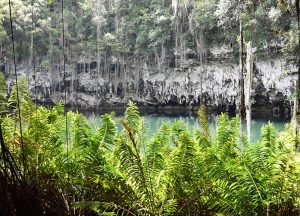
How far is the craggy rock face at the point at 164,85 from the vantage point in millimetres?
24453

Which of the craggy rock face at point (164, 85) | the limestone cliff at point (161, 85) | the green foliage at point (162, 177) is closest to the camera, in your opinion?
the green foliage at point (162, 177)

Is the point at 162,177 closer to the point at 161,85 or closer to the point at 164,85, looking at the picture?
the point at 164,85

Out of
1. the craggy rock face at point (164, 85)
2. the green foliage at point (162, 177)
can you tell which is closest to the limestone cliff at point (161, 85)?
the craggy rock face at point (164, 85)

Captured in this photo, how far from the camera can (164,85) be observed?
92.0ft

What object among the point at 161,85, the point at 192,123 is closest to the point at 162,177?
the point at 192,123

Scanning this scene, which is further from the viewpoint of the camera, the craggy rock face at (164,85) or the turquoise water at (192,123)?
the craggy rock face at (164,85)

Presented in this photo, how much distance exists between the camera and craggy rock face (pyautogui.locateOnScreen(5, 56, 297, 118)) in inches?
963

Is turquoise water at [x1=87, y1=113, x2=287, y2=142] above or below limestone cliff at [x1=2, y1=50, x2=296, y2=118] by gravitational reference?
below

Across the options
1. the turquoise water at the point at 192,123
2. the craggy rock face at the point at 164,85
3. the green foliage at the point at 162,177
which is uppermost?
the craggy rock face at the point at 164,85

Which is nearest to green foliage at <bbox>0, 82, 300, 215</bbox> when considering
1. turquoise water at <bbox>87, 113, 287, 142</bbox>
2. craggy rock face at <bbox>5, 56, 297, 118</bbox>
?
turquoise water at <bbox>87, 113, 287, 142</bbox>

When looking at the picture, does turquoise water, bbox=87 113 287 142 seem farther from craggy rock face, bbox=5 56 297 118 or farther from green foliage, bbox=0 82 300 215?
green foliage, bbox=0 82 300 215

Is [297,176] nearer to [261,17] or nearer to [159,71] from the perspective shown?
[261,17]

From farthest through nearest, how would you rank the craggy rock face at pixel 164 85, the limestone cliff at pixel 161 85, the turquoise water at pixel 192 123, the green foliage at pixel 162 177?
the limestone cliff at pixel 161 85 → the craggy rock face at pixel 164 85 → the turquoise water at pixel 192 123 → the green foliage at pixel 162 177

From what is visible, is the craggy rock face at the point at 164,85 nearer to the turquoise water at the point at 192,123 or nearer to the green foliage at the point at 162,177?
the turquoise water at the point at 192,123
